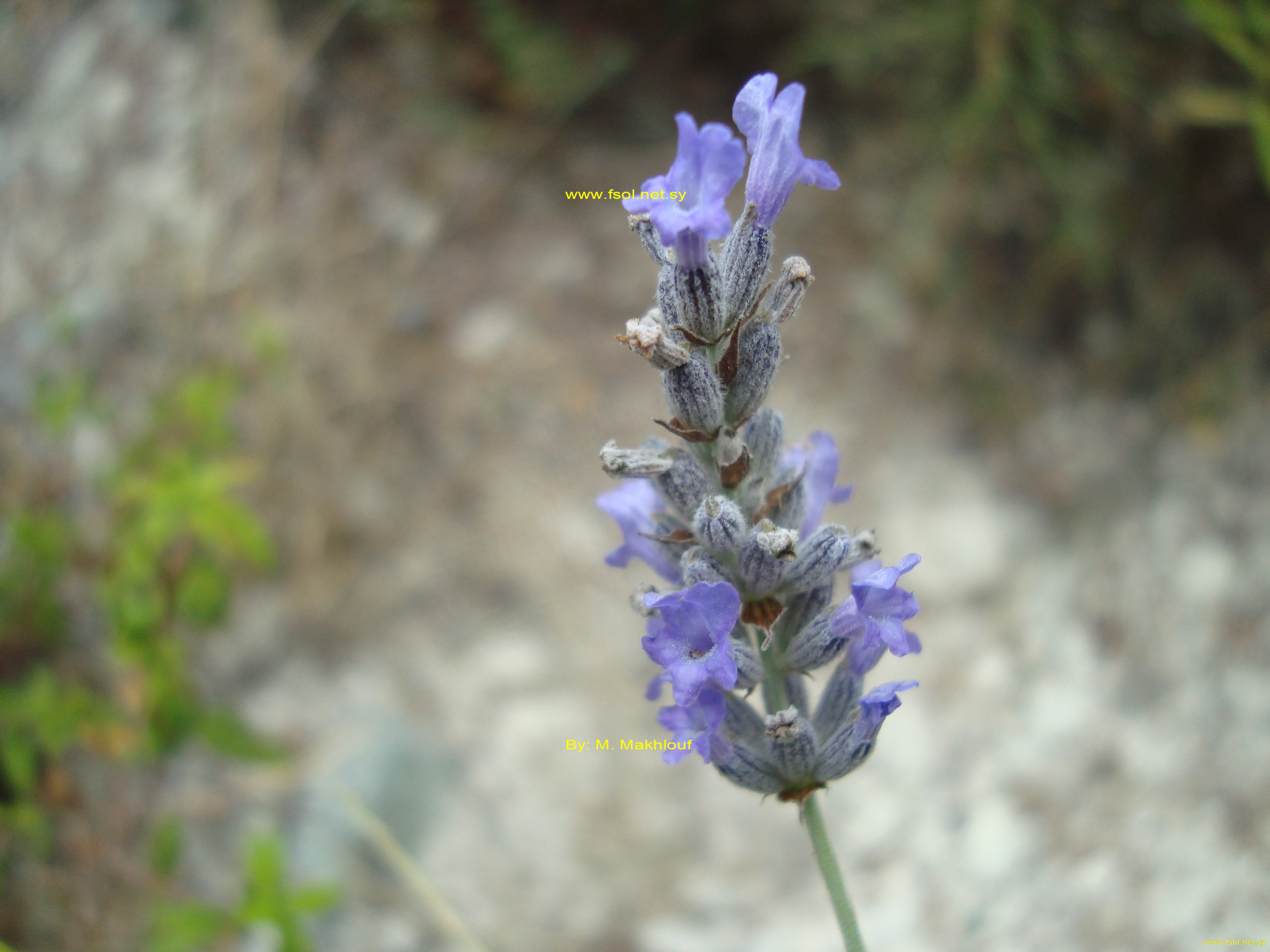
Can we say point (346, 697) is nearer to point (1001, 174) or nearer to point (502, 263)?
point (502, 263)

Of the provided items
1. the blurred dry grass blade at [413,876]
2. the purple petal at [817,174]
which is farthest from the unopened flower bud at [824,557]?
the blurred dry grass blade at [413,876]

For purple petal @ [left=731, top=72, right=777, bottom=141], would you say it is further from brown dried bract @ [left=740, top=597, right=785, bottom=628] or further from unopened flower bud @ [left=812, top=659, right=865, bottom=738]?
unopened flower bud @ [left=812, top=659, right=865, bottom=738]

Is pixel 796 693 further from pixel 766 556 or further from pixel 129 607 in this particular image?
pixel 129 607

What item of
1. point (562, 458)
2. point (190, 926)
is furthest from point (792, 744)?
point (562, 458)

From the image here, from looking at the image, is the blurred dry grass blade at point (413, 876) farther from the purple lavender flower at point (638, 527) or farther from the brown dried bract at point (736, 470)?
the brown dried bract at point (736, 470)

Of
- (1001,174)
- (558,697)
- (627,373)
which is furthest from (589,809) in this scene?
(1001,174)

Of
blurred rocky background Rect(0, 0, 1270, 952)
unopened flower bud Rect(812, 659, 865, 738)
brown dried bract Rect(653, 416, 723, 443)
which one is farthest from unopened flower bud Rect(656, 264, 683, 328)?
blurred rocky background Rect(0, 0, 1270, 952)
